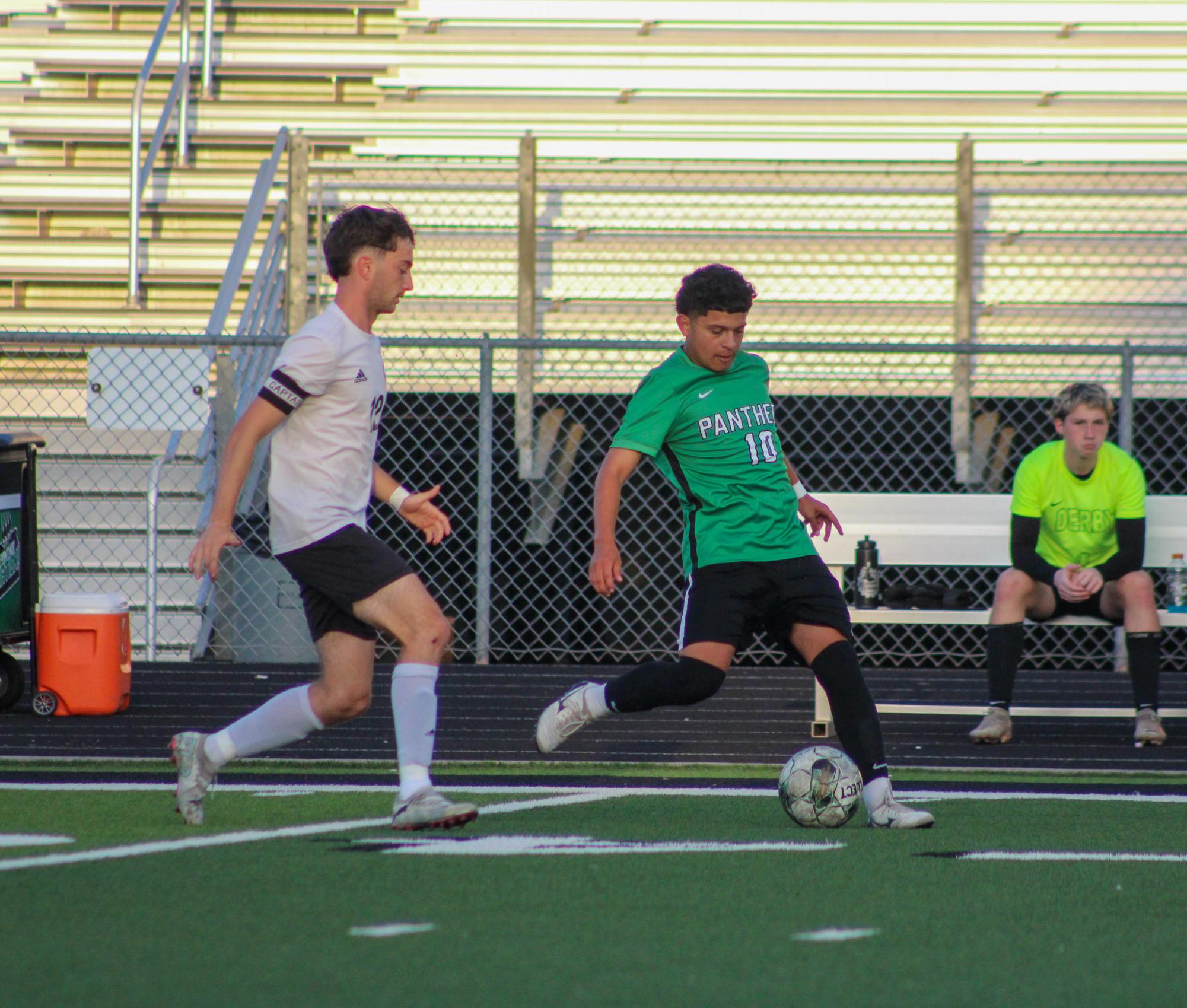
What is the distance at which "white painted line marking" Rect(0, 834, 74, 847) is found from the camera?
13.7 ft

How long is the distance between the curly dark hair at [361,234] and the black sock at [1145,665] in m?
3.75

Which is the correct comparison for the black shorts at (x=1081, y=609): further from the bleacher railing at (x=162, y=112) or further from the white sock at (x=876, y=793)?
the bleacher railing at (x=162, y=112)

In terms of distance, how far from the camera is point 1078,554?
716 centimetres

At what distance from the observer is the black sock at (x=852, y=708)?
4.70m

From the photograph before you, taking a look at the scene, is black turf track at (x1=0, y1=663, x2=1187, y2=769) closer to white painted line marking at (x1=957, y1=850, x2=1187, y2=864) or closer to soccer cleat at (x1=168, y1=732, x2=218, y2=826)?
soccer cleat at (x1=168, y1=732, x2=218, y2=826)

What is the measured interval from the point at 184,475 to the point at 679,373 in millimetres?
6008

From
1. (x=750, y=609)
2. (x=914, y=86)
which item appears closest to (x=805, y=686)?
(x=750, y=609)

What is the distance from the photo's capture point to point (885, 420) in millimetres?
10570

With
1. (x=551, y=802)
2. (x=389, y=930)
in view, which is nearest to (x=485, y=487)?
(x=551, y=802)

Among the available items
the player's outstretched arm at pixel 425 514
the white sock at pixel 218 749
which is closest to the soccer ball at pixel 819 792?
the player's outstretched arm at pixel 425 514

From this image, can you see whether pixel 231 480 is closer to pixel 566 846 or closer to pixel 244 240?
pixel 566 846

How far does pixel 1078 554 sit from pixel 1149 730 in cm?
77

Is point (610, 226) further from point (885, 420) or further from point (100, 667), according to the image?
point (100, 667)

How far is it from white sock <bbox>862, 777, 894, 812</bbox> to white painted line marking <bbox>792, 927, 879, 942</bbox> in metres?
1.52
